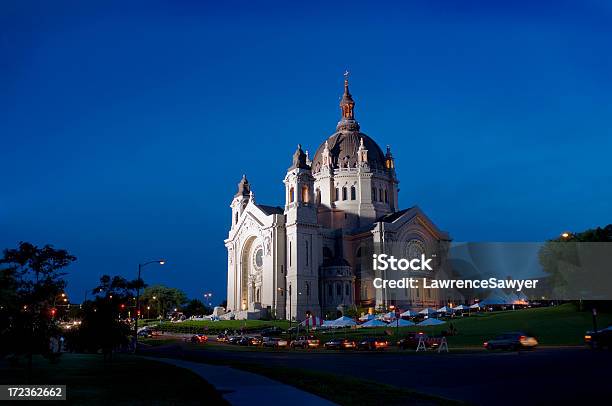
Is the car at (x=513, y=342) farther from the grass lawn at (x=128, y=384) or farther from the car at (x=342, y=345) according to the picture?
the grass lawn at (x=128, y=384)

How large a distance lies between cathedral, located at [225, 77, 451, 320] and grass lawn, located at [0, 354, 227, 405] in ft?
220

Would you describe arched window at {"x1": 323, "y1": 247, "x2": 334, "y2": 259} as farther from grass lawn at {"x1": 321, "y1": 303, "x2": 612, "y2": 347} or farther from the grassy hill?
grass lawn at {"x1": 321, "y1": 303, "x2": 612, "y2": 347}

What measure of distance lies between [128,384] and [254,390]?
523 cm

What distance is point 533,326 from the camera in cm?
6291

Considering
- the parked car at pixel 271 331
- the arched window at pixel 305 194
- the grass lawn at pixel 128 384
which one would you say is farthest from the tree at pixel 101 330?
the arched window at pixel 305 194

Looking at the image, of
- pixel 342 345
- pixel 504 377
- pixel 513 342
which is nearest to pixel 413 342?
pixel 342 345

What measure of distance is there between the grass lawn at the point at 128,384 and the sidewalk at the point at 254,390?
1.30 ft

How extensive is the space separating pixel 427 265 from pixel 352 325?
3755cm

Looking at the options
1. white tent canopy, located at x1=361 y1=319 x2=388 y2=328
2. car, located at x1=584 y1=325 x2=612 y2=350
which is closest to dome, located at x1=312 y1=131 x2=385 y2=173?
white tent canopy, located at x1=361 y1=319 x2=388 y2=328

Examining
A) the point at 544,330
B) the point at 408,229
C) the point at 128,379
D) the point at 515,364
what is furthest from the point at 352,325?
the point at 128,379

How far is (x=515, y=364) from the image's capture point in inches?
1081

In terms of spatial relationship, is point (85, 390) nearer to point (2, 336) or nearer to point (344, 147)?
point (2, 336)

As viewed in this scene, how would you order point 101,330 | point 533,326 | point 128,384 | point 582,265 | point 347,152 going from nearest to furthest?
point 128,384 < point 101,330 < point 533,326 < point 582,265 < point 347,152

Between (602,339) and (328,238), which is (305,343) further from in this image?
(328,238)
